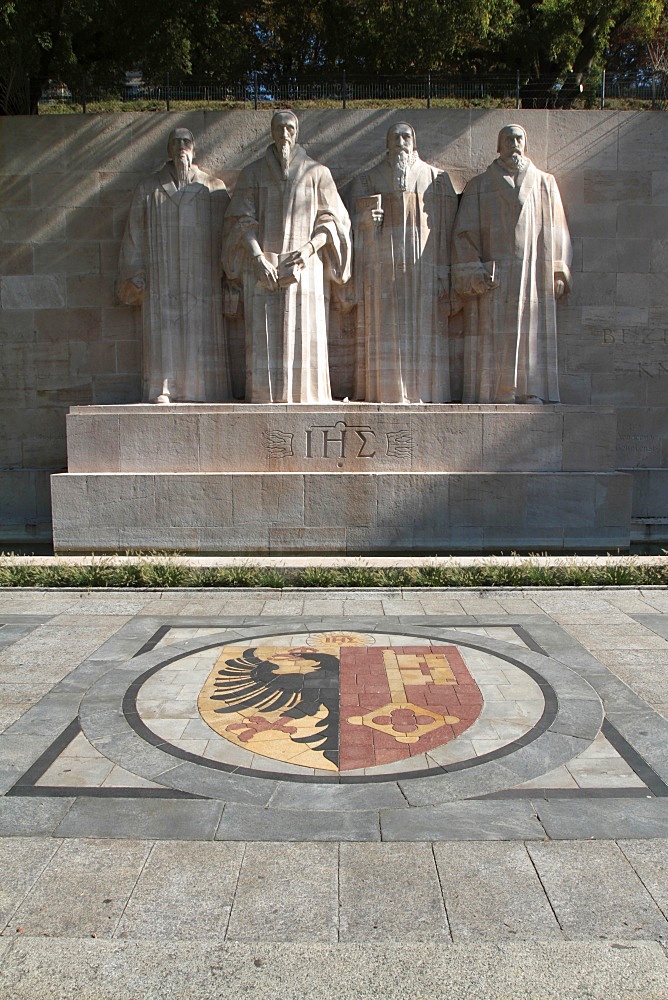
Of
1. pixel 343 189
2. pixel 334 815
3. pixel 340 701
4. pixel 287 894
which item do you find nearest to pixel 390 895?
pixel 287 894

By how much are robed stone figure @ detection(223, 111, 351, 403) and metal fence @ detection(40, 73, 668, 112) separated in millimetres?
2692

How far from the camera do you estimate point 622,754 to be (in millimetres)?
4168

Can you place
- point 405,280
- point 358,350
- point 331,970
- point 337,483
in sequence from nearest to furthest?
point 331,970 → point 337,483 → point 405,280 → point 358,350

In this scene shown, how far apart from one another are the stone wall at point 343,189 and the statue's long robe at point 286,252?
0.84 metres

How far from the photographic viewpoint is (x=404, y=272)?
39.0 feet

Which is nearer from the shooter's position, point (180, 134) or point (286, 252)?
point (286, 252)

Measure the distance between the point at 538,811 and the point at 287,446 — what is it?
7.85m

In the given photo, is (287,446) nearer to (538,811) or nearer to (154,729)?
(154,729)

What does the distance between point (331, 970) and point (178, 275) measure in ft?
35.2

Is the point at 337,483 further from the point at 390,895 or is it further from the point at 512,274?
the point at 390,895

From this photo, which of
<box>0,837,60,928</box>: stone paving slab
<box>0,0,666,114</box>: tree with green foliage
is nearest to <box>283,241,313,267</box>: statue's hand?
<box>0,0,666,114</box>: tree with green foliage

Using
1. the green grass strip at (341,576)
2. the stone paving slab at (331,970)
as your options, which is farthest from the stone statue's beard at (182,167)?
the stone paving slab at (331,970)

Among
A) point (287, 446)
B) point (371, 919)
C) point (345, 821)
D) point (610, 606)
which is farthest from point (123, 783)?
point (287, 446)

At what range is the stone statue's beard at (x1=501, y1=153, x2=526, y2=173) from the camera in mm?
11688
